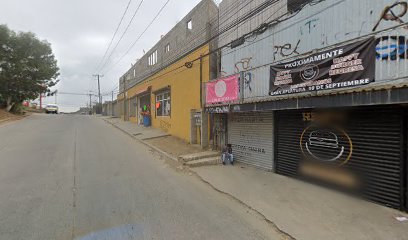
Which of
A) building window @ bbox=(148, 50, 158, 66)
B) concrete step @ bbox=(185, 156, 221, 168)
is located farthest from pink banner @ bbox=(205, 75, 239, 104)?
building window @ bbox=(148, 50, 158, 66)

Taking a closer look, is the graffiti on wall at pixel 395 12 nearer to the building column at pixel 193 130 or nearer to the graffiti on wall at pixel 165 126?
the building column at pixel 193 130

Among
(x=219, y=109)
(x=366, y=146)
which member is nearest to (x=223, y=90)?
(x=219, y=109)

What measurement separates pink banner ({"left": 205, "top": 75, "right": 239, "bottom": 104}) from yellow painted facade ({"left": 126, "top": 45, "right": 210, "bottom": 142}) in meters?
1.24

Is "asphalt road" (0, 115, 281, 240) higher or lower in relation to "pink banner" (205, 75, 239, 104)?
lower

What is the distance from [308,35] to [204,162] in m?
5.44

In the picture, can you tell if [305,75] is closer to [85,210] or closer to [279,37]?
[279,37]

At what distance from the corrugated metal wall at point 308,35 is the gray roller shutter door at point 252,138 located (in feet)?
3.06

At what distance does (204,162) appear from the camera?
9.58 metres

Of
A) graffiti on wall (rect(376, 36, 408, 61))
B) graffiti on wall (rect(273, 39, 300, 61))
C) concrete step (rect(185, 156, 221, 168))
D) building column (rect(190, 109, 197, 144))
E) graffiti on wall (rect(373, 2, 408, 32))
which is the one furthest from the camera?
building column (rect(190, 109, 197, 144))

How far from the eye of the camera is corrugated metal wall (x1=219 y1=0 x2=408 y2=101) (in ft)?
17.1

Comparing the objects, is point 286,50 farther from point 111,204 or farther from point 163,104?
point 163,104

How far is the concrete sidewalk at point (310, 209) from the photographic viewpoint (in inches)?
174

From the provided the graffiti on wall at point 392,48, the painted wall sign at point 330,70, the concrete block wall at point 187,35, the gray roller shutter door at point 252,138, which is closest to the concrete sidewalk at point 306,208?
the gray roller shutter door at point 252,138

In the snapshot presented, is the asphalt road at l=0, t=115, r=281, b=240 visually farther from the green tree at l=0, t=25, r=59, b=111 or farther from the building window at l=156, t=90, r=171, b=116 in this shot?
the green tree at l=0, t=25, r=59, b=111
